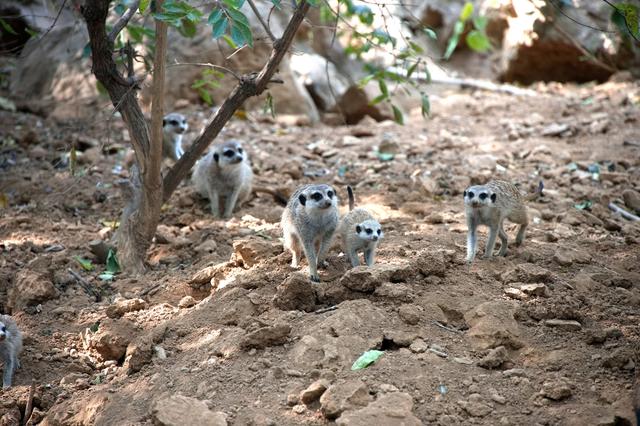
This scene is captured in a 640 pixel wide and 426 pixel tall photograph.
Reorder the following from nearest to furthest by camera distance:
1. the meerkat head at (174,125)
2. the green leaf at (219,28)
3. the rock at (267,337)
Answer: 1. the green leaf at (219,28)
2. the rock at (267,337)
3. the meerkat head at (174,125)

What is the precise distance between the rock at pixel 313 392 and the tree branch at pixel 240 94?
241 cm

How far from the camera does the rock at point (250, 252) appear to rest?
4820 mm

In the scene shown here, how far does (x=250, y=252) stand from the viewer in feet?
15.8

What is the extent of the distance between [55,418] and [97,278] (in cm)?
170

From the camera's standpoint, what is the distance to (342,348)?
11.9ft

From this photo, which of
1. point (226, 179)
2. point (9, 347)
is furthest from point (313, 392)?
point (226, 179)

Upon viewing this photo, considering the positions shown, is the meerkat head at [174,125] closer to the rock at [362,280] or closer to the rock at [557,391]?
the rock at [362,280]

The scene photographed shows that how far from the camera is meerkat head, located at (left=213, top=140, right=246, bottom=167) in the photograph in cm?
691

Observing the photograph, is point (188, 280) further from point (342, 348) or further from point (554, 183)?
point (554, 183)

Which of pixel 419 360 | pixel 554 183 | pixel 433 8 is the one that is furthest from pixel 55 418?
pixel 433 8

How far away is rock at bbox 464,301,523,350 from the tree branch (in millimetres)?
2249

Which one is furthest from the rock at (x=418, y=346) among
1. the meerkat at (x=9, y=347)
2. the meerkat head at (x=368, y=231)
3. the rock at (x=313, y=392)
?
the meerkat at (x=9, y=347)

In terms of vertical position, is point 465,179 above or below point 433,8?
below

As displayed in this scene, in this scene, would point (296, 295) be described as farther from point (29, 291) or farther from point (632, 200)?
point (632, 200)
